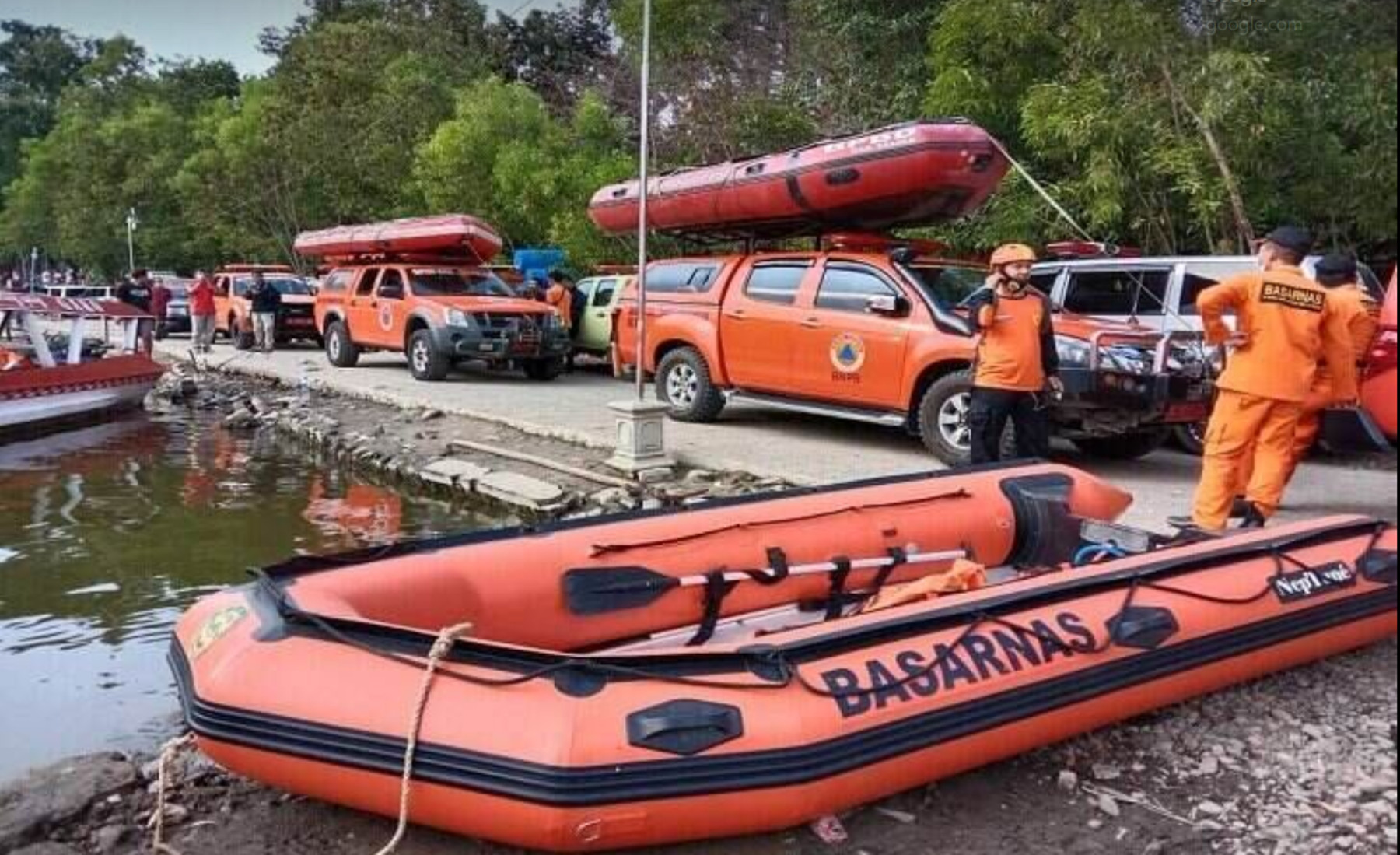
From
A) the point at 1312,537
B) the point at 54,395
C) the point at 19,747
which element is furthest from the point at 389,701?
the point at 54,395

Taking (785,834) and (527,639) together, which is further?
(527,639)

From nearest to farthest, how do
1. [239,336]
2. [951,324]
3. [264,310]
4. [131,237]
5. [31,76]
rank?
[951,324]
[264,310]
[239,336]
[131,237]
[31,76]

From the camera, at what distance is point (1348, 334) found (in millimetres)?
5109

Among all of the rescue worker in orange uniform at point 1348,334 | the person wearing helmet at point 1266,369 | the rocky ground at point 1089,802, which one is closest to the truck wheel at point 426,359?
the rocky ground at point 1089,802

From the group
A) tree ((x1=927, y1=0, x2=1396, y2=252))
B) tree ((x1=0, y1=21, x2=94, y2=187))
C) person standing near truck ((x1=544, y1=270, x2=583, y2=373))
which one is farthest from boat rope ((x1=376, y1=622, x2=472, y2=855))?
tree ((x1=0, y1=21, x2=94, y2=187))

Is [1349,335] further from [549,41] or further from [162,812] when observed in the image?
[549,41]

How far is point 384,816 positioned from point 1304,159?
35.3 ft

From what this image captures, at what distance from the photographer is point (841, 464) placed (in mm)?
8820

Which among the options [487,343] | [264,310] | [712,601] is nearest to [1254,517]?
[712,601]

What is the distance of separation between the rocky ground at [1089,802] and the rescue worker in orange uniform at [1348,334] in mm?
1033

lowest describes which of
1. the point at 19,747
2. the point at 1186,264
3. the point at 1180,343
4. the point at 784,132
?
the point at 19,747

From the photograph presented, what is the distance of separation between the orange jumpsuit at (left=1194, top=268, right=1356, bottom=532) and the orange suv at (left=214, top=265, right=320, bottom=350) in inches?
694

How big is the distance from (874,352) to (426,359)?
7.75 meters

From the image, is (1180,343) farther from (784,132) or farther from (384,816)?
(784,132)
